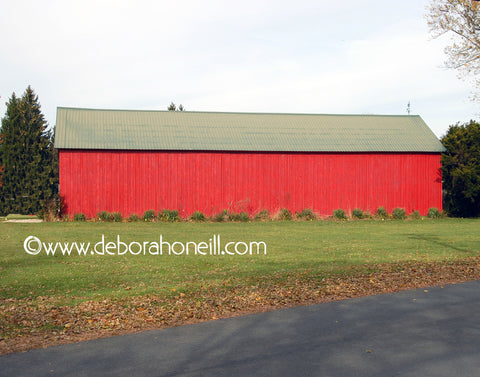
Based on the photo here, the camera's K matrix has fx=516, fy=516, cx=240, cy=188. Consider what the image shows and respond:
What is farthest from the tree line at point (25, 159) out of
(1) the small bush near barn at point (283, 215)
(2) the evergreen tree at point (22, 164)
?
(1) the small bush near barn at point (283, 215)

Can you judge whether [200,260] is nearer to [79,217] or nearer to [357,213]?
[79,217]

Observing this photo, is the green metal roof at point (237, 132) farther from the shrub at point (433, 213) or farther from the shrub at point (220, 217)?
the shrub at point (220, 217)

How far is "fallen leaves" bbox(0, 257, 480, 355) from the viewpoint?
6.62 m

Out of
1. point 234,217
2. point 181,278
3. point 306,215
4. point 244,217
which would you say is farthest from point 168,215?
point 181,278

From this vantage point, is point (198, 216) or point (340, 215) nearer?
point (198, 216)

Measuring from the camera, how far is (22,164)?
4066 centimetres

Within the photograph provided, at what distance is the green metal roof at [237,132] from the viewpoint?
29031 millimetres

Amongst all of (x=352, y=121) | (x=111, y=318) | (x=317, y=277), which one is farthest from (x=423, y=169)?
(x=111, y=318)

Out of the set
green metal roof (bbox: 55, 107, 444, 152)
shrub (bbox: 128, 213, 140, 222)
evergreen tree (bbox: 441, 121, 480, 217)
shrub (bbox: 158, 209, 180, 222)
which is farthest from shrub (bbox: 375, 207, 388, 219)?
shrub (bbox: 128, 213, 140, 222)

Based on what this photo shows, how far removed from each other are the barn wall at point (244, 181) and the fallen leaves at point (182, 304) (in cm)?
1820

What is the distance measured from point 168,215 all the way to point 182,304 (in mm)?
19579

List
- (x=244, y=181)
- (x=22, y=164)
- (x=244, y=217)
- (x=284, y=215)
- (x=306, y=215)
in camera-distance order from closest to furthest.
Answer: (x=244, y=217) < (x=284, y=215) < (x=306, y=215) < (x=244, y=181) < (x=22, y=164)

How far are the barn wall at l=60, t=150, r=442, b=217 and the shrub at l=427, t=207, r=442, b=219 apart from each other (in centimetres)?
83

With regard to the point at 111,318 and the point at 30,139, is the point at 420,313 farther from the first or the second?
the point at 30,139
